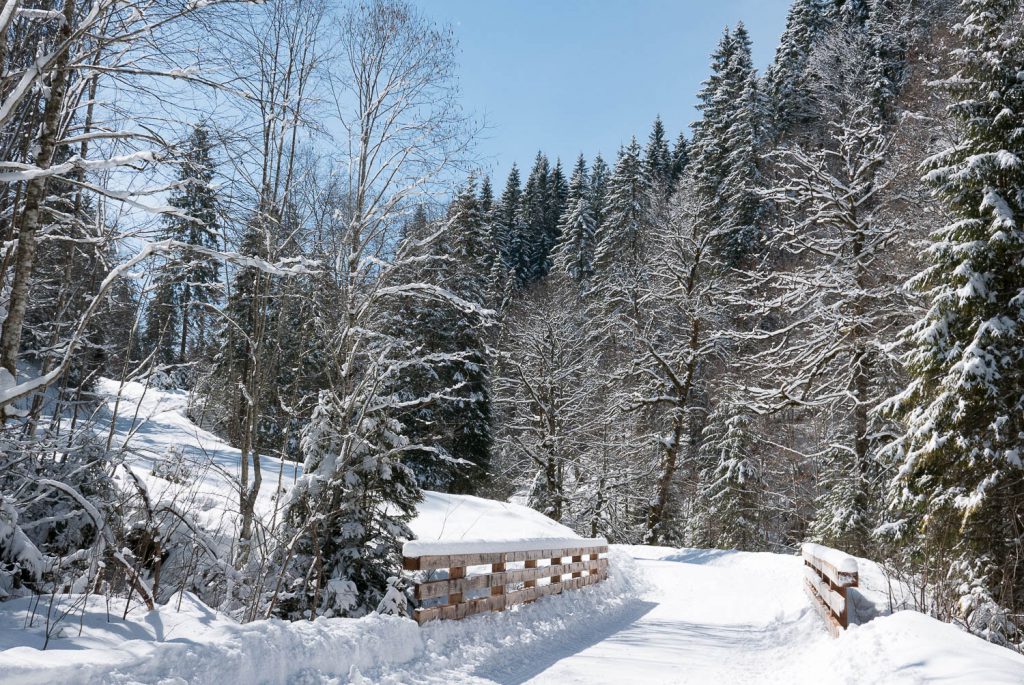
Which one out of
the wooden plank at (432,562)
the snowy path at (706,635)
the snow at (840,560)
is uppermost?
the snow at (840,560)

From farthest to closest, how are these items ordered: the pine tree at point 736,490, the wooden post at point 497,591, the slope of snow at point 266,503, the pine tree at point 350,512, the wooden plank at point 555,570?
the pine tree at point 736,490
the slope of snow at point 266,503
the wooden plank at point 555,570
the wooden post at point 497,591
the pine tree at point 350,512

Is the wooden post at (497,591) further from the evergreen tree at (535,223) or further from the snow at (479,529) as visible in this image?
the evergreen tree at (535,223)

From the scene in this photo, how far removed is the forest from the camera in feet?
18.6

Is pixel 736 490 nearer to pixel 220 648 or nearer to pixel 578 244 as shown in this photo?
pixel 220 648

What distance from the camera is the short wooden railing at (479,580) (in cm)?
703

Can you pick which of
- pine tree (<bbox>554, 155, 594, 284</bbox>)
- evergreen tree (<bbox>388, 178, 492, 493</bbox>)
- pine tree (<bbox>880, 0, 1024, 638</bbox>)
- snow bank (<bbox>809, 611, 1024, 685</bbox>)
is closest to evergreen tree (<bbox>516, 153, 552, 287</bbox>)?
pine tree (<bbox>554, 155, 594, 284</bbox>)

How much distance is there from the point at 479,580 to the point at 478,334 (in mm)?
21238

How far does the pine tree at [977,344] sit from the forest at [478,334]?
0.05m

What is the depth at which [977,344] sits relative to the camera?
10.1m

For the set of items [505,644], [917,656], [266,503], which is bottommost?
[505,644]

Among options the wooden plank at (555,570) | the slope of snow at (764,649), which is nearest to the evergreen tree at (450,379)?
the slope of snow at (764,649)

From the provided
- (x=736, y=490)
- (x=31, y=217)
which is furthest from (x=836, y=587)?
(x=736, y=490)

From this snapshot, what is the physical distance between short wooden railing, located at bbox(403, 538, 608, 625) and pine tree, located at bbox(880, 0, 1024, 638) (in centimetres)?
542

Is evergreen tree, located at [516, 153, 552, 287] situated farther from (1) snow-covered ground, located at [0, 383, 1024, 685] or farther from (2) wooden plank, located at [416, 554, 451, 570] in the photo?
(2) wooden plank, located at [416, 554, 451, 570]
